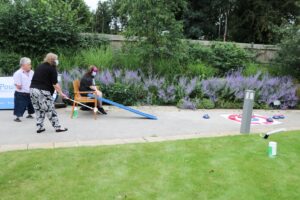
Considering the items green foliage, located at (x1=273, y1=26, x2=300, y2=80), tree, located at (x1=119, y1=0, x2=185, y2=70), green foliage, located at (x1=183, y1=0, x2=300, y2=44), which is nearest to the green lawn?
tree, located at (x1=119, y1=0, x2=185, y2=70)

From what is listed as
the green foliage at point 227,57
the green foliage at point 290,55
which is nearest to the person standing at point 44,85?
the green foliage at point 227,57

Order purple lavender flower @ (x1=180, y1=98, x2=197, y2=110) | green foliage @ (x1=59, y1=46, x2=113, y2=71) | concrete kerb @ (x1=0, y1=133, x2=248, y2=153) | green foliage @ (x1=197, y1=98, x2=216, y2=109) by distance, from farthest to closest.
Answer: green foliage @ (x1=59, y1=46, x2=113, y2=71)
green foliage @ (x1=197, y1=98, x2=216, y2=109)
purple lavender flower @ (x1=180, y1=98, x2=197, y2=110)
concrete kerb @ (x1=0, y1=133, x2=248, y2=153)

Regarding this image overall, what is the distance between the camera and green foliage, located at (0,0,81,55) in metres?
11.7

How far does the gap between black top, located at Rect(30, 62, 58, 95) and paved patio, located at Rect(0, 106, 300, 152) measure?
38.7 inches

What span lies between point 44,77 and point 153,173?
316cm

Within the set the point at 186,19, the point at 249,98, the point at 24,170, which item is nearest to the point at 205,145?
the point at 249,98

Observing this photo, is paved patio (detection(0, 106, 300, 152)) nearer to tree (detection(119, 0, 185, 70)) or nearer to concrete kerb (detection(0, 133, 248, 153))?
concrete kerb (detection(0, 133, 248, 153))

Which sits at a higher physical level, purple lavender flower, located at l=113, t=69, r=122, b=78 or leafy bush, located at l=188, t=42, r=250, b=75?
leafy bush, located at l=188, t=42, r=250, b=75

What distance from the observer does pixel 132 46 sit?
1239 centimetres

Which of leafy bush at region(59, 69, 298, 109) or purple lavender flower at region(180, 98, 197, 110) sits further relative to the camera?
leafy bush at region(59, 69, 298, 109)

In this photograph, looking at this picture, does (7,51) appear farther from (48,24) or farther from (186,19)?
(186,19)

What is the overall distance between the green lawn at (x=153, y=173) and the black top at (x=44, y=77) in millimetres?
1659

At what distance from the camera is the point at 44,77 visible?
264 inches

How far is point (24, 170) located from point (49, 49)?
808 centimetres
